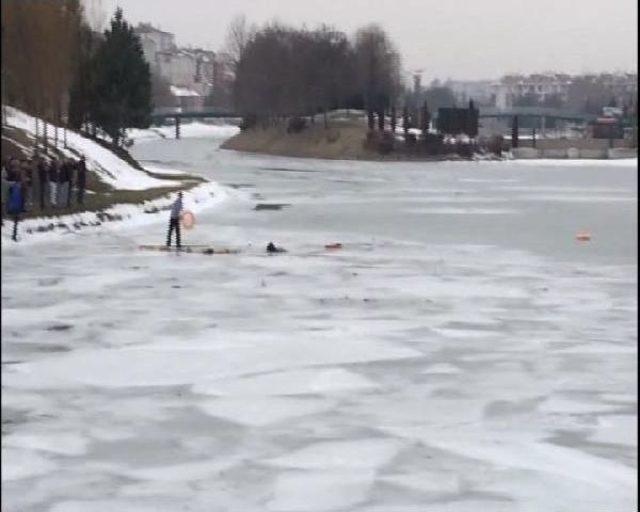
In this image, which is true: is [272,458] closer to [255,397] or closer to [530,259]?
[255,397]

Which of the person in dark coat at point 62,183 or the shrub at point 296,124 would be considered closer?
the person in dark coat at point 62,183

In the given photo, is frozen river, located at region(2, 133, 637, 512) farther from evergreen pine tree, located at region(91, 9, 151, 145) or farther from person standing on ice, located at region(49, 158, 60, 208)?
evergreen pine tree, located at region(91, 9, 151, 145)

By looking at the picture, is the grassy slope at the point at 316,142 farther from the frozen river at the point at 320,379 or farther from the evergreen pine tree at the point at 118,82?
the frozen river at the point at 320,379

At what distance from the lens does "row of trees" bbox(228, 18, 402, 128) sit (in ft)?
307

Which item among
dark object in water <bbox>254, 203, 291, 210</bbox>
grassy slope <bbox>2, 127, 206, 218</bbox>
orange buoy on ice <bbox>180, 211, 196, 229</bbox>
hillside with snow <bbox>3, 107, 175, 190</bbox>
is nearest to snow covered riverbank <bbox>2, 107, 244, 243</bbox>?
hillside with snow <bbox>3, 107, 175, 190</bbox>

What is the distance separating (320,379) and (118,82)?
37.2 meters

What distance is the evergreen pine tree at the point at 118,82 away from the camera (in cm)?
4566

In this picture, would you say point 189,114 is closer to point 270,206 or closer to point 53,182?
point 270,206

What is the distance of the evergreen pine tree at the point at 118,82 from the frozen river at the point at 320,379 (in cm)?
2344

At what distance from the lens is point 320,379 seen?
1035cm

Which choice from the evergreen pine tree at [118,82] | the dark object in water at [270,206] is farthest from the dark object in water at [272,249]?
the evergreen pine tree at [118,82]

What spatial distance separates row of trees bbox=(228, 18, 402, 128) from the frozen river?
71060 millimetres

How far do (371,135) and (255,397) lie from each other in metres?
71.9

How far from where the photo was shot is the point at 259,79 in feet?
311
